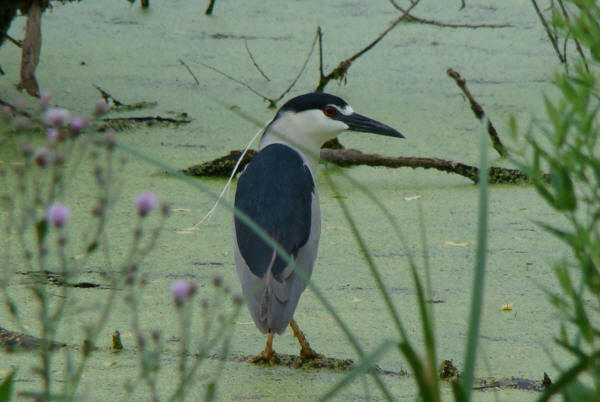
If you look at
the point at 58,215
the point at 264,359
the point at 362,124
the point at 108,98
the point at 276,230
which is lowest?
the point at 264,359

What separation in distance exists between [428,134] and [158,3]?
2504 millimetres

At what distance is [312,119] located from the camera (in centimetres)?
271

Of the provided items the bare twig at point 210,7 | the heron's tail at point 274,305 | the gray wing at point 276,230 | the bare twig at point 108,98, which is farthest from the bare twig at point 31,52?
the heron's tail at point 274,305

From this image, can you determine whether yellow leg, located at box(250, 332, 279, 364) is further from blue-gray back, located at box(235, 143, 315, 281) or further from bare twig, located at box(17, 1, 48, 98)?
bare twig, located at box(17, 1, 48, 98)

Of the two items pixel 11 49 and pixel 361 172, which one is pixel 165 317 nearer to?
pixel 361 172

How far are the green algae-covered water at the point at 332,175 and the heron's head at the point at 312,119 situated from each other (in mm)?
339

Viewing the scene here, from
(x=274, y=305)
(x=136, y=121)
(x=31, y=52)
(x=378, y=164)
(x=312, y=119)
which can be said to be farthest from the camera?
(x=31, y=52)

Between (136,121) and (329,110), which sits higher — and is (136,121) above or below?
below

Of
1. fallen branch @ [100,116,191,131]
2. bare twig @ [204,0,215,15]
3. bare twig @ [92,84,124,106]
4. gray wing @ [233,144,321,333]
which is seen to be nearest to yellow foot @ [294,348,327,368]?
gray wing @ [233,144,321,333]

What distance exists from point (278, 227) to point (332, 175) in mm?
1426

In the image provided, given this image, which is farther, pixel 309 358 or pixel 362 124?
Answer: pixel 362 124

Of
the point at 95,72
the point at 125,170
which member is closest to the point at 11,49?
the point at 95,72

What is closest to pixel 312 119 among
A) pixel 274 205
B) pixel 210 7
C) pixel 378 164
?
pixel 274 205

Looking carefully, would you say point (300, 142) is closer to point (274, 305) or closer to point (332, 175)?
point (274, 305)
